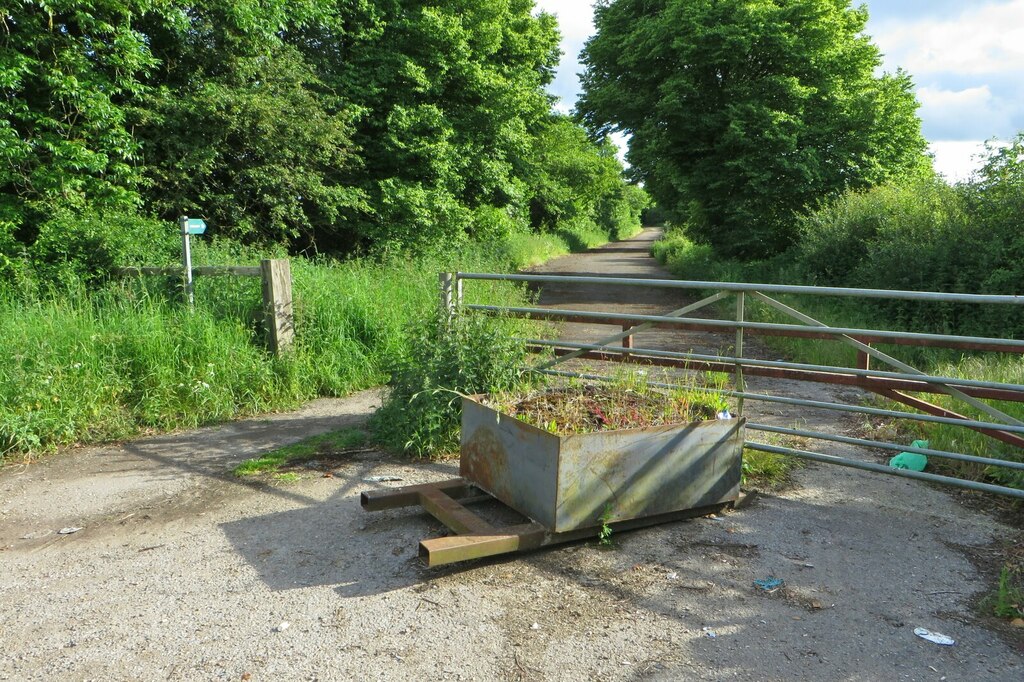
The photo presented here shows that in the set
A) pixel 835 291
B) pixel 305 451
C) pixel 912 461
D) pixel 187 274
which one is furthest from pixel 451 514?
pixel 187 274

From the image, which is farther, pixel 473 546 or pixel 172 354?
pixel 172 354

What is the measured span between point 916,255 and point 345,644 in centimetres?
1316

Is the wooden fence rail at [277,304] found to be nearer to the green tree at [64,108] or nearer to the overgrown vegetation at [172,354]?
the overgrown vegetation at [172,354]

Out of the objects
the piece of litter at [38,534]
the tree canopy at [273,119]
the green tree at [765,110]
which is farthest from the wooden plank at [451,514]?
the green tree at [765,110]

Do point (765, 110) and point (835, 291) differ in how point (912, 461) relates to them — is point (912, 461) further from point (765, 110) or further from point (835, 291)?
point (765, 110)

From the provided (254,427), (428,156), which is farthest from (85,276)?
(428,156)

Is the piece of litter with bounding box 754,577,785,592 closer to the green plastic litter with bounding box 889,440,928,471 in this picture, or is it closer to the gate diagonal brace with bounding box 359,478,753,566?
the gate diagonal brace with bounding box 359,478,753,566

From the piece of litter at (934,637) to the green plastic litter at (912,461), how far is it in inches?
96.9

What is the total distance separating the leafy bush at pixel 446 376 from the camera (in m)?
6.13

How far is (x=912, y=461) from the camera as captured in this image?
593cm

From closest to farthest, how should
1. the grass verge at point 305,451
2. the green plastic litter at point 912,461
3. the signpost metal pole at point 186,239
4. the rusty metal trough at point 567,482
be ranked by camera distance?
the rusty metal trough at point 567,482 → the green plastic litter at point 912,461 → the grass verge at point 305,451 → the signpost metal pole at point 186,239

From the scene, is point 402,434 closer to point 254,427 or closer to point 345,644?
point 254,427

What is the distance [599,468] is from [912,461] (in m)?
3.04

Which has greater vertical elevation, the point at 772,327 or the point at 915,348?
the point at 772,327
